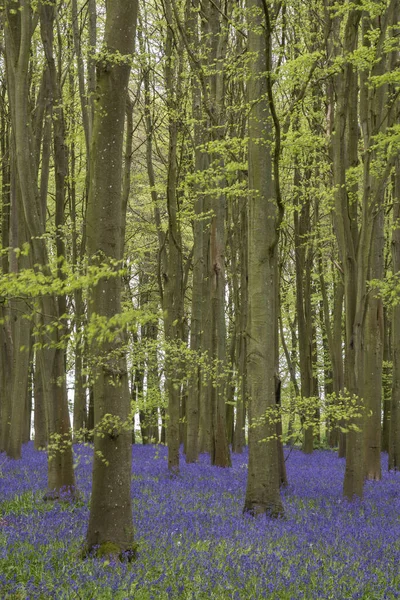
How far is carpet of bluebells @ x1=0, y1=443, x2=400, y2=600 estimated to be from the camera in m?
5.35

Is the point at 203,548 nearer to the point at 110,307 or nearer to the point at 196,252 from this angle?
the point at 110,307

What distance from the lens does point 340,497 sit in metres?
12.3

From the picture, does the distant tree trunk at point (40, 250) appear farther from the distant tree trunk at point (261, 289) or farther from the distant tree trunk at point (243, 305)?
the distant tree trunk at point (243, 305)

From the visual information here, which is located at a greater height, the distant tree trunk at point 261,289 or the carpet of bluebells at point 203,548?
the distant tree trunk at point 261,289

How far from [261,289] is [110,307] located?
13.0ft

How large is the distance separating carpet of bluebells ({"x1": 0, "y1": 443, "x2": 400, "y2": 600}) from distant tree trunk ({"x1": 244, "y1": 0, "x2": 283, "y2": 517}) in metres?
0.68

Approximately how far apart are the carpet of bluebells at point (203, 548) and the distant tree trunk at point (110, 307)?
0.41 meters

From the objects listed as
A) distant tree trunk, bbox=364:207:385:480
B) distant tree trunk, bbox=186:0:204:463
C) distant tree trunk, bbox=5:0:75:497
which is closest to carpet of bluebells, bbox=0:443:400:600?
distant tree trunk, bbox=5:0:75:497

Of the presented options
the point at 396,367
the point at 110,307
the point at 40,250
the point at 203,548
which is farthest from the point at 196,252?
the point at 203,548

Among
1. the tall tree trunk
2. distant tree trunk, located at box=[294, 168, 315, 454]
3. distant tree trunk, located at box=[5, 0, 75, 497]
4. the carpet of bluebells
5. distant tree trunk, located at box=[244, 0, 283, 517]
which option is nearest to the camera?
the carpet of bluebells

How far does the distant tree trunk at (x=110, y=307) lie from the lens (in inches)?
252

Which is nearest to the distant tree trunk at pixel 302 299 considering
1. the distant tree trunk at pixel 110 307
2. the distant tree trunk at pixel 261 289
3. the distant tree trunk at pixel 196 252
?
the distant tree trunk at pixel 196 252

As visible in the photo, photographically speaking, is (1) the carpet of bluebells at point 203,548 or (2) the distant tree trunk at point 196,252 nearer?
(1) the carpet of bluebells at point 203,548

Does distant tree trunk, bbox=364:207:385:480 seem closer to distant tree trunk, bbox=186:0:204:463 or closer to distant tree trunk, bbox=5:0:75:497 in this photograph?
distant tree trunk, bbox=186:0:204:463
